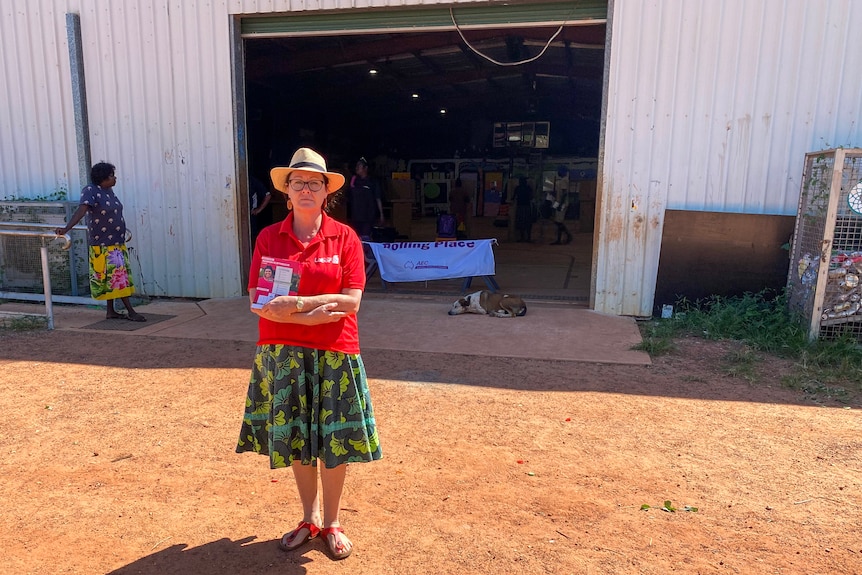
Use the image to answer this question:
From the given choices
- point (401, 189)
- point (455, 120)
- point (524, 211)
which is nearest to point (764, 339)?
point (524, 211)

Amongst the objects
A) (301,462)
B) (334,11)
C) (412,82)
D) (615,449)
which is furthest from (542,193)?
(301,462)

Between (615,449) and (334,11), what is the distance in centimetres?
612

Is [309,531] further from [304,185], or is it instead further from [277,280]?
[304,185]

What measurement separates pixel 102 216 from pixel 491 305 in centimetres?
426

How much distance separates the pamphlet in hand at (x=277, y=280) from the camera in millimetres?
2549

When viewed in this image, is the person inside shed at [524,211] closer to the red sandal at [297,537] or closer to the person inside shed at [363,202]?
the person inside shed at [363,202]

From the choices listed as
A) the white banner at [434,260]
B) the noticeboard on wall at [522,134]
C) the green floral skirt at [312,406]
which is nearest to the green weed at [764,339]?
the white banner at [434,260]

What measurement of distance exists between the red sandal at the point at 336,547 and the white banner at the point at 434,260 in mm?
5792

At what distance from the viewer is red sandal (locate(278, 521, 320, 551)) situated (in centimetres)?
280

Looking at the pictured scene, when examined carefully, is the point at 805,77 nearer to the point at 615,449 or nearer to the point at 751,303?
the point at 751,303

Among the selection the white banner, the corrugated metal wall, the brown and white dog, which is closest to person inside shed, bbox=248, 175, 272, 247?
the corrugated metal wall

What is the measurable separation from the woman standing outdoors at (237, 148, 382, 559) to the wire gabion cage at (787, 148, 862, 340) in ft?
15.8

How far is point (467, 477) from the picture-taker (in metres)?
3.49

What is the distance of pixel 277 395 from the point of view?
8.70ft
